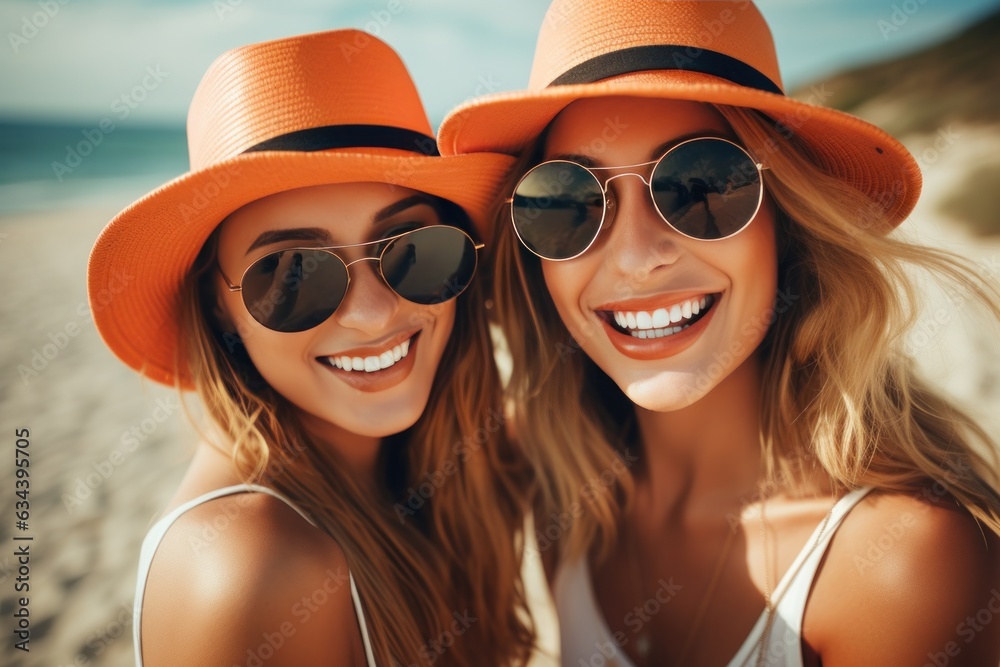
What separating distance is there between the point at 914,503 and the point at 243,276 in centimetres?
202

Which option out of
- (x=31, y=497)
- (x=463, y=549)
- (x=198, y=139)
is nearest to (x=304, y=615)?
(x=463, y=549)

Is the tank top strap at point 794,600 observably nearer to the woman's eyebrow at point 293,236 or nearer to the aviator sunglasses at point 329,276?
the aviator sunglasses at point 329,276

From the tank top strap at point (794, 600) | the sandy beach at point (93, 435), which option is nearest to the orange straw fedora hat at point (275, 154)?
the sandy beach at point (93, 435)

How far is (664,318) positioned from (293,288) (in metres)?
1.11

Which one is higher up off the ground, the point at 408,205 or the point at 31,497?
the point at 408,205

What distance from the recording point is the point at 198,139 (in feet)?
6.68

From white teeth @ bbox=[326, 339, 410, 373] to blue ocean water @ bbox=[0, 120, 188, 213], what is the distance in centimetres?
2014

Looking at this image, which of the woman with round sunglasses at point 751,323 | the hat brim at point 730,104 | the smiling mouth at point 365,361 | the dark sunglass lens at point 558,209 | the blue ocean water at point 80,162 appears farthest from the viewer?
the blue ocean water at point 80,162

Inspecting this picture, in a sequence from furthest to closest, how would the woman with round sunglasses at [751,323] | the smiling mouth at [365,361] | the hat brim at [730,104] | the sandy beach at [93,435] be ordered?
1. the sandy beach at [93,435]
2. the smiling mouth at [365,361]
3. the woman with round sunglasses at [751,323]
4. the hat brim at [730,104]

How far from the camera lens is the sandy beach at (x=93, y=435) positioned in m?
3.91

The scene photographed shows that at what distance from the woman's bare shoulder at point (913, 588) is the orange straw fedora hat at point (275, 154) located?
62.1 inches

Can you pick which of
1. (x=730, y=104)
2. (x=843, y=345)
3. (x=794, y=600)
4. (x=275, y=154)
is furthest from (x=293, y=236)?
(x=794, y=600)

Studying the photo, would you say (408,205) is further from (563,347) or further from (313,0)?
(313,0)

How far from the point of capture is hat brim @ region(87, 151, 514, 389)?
1.75 meters
